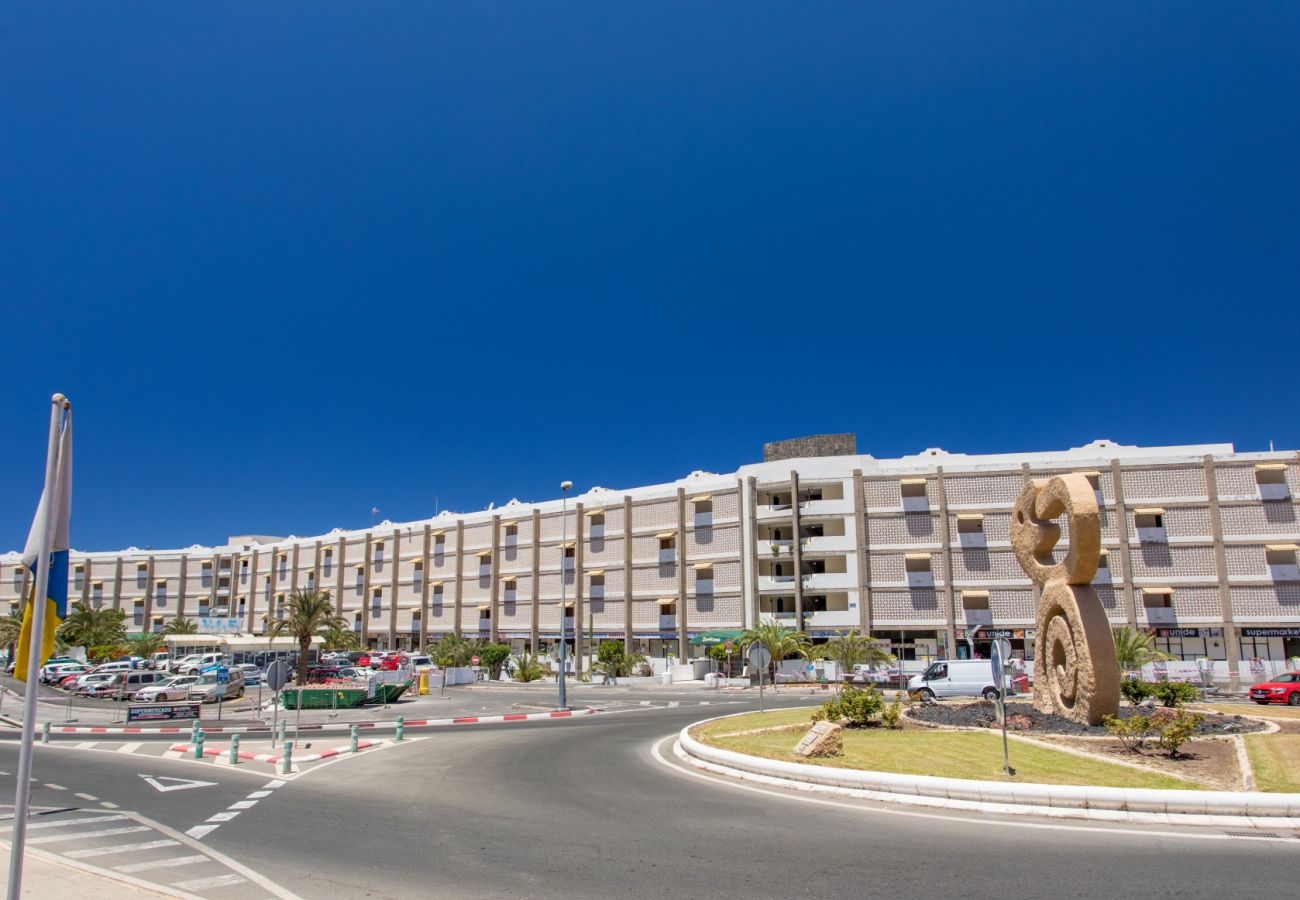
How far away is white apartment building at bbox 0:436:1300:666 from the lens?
52938 millimetres

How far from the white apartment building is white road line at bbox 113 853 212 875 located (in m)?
35.2

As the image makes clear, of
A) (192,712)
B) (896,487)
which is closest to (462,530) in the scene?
(896,487)

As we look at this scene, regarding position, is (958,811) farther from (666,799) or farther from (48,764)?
(48,764)

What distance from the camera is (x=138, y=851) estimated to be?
10.4m

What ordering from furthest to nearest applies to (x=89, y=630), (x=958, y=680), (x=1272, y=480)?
1. (x=89, y=630)
2. (x=1272, y=480)
3. (x=958, y=680)

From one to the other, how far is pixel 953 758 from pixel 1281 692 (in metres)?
24.6

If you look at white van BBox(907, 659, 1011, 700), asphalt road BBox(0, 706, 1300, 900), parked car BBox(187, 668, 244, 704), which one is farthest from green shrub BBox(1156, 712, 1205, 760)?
parked car BBox(187, 668, 244, 704)

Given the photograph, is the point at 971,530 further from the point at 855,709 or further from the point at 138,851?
the point at 138,851

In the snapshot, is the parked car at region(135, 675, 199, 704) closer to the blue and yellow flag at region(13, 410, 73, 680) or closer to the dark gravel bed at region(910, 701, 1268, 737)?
the dark gravel bed at region(910, 701, 1268, 737)

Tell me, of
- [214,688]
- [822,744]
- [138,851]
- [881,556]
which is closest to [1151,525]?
[881,556]

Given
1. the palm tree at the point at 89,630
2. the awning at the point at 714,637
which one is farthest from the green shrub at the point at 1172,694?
the palm tree at the point at 89,630

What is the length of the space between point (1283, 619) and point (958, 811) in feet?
173

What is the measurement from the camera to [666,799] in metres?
13.5

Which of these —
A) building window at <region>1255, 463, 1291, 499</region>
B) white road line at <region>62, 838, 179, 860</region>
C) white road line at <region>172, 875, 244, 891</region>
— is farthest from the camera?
building window at <region>1255, 463, 1291, 499</region>
